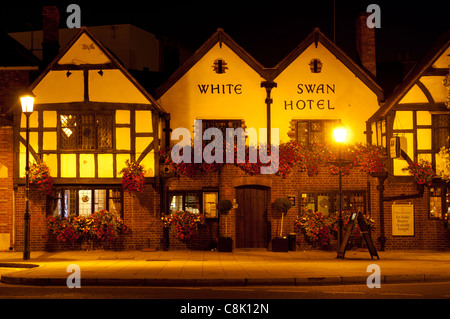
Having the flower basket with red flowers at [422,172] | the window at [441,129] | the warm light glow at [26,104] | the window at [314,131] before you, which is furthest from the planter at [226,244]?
the window at [441,129]

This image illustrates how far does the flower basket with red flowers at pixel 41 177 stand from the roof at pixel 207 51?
17.2ft

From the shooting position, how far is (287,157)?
2350cm

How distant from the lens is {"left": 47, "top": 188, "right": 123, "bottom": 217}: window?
78.1 feet

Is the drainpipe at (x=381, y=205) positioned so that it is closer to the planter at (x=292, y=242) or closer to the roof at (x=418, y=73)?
the roof at (x=418, y=73)

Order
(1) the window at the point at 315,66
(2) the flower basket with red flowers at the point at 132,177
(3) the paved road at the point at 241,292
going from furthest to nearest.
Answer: (1) the window at the point at 315,66, (2) the flower basket with red flowers at the point at 132,177, (3) the paved road at the point at 241,292

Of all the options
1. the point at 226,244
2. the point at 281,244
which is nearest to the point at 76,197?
the point at 226,244

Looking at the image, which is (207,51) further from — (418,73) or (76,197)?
(418,73)

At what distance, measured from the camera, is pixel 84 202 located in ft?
78.4

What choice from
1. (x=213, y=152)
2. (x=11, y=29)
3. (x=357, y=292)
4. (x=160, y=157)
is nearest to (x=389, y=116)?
(x=213, y=152)

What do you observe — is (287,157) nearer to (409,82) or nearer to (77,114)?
(409,82)

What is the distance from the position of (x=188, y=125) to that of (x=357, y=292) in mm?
13095

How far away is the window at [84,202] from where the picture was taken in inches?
938

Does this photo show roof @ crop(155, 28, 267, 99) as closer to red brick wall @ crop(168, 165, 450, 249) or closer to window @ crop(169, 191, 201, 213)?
red brick wall @ crop(168, 165, 450, 249)

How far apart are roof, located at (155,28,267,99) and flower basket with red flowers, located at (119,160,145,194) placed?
3.47 meters
